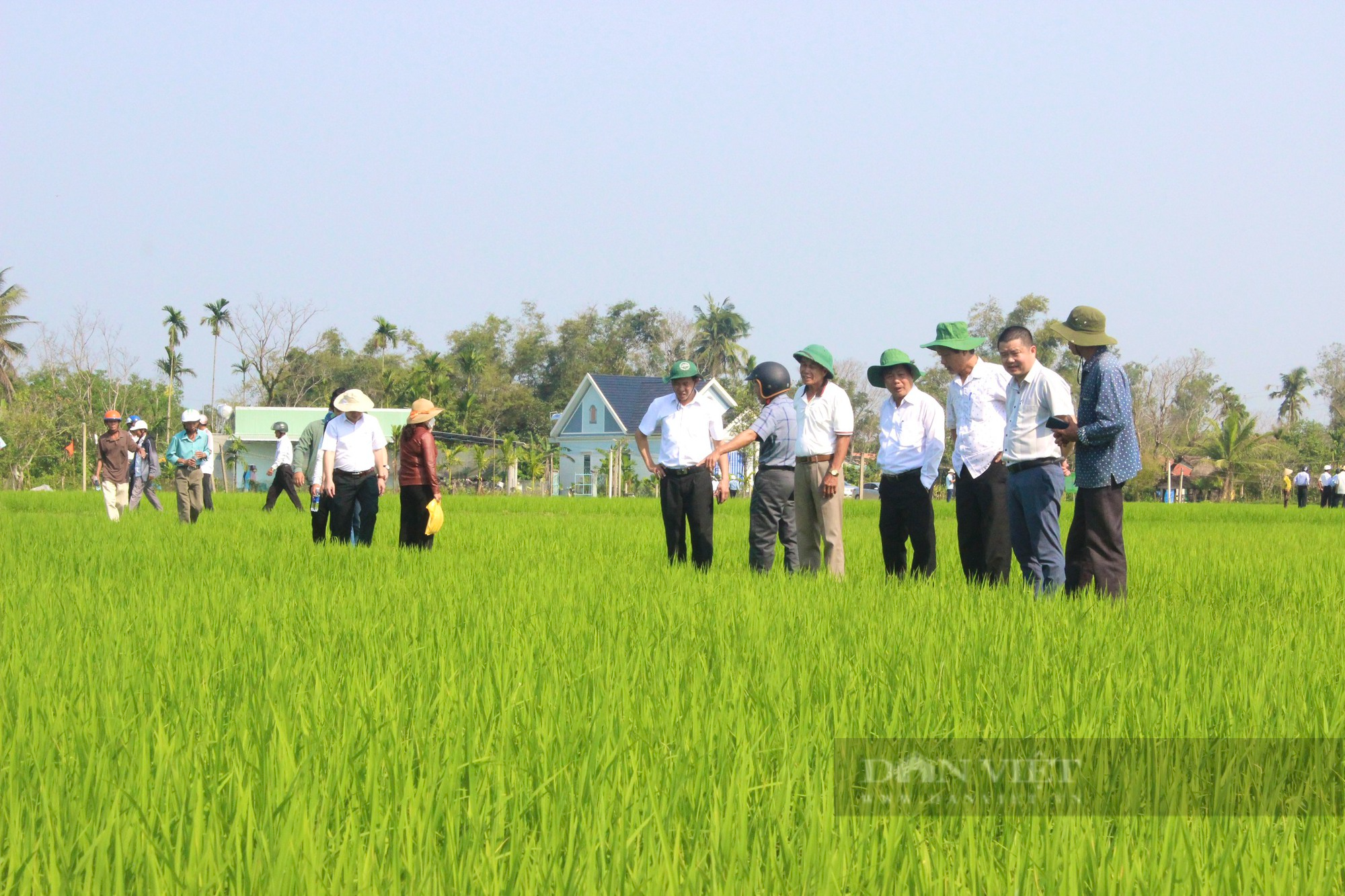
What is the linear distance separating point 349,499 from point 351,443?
1.61ft

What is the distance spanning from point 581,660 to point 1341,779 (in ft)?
7.37

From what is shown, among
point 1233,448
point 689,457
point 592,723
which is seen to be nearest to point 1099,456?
point 689,457

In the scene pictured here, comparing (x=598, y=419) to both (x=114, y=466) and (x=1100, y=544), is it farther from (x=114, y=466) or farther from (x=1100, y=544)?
(x=1100, y=544)

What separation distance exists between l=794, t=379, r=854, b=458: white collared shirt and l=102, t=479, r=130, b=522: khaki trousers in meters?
10.0

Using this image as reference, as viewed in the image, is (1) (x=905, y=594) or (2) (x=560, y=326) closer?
(1) (x=905, y=594)

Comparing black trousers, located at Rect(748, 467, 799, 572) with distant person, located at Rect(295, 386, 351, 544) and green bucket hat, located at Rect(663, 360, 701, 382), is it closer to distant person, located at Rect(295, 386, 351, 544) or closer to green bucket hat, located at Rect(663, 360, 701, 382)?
green bucket hat, located at Rect(663, 360, 701, 382)

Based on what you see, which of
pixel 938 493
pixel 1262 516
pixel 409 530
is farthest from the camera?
pixel 938 493

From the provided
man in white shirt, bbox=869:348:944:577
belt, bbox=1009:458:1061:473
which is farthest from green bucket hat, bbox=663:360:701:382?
belt, bbox=1009:458:1061:473

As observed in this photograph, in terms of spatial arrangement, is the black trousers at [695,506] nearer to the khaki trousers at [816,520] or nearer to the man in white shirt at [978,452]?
the khaki trousers at [816,520]

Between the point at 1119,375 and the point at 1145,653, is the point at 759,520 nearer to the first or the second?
the point at 1119,375

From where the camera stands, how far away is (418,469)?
30.3 feet

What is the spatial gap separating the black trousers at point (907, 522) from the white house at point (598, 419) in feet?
136

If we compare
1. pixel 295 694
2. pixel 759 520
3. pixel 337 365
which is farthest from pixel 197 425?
pixel 337 365

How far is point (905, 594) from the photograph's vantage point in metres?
5.99
